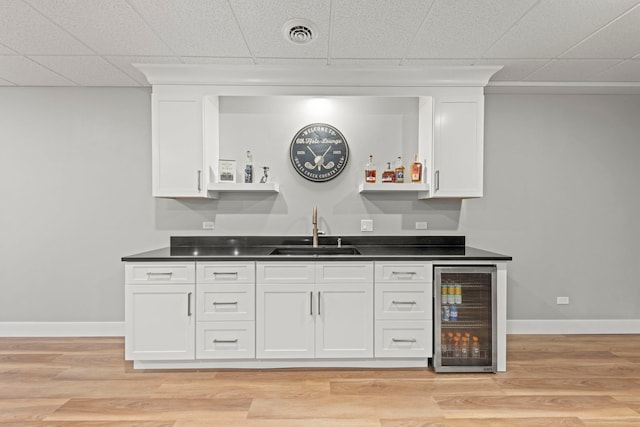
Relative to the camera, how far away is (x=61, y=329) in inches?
140

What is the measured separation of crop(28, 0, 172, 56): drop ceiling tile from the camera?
223 cm

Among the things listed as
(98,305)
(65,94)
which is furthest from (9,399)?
(65,94)

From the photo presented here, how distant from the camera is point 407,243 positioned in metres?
3.58

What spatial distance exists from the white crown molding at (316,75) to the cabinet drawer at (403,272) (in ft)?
4.87

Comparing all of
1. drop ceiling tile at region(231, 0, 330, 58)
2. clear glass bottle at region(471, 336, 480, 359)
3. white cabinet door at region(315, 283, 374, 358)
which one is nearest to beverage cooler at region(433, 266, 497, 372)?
clear glass bottle at region(471, 336, 480, 359)

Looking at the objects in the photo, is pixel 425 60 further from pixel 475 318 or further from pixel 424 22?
pixel 475 318

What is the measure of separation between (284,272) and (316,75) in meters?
1.60

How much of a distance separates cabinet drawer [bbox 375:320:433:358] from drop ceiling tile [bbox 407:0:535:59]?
6.47 ft

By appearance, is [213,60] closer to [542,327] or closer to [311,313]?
[311,313]

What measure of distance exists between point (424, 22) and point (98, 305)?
3592mm

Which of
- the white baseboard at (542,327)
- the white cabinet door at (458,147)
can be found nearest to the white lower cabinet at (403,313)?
the white cabinet door at (458,147)

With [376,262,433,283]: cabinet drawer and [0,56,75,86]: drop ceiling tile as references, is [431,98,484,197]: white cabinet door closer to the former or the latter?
[376,262,433,283]: cabinet drawer

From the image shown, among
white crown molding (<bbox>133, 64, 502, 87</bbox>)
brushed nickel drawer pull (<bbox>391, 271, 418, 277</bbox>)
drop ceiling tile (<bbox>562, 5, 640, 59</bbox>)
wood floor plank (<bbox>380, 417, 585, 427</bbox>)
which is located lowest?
wood floor plank (<bbox>380, 417, 585, 427</bbox>)

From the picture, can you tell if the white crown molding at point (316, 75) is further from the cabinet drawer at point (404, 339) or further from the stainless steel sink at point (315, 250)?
the cabinet drawer at point (404, 339)
